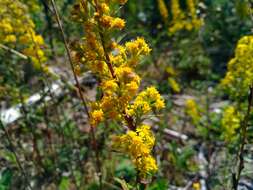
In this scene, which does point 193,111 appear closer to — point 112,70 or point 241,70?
point 241,70

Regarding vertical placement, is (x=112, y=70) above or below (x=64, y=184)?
above

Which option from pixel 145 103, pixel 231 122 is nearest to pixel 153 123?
pixel 231 122

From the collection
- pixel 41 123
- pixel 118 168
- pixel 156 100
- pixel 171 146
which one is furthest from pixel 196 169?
pixel 156 100

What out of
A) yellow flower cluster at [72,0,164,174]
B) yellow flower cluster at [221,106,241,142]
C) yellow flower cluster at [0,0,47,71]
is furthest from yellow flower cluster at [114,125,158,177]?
yellow flower cluster at [221,106,241,142]

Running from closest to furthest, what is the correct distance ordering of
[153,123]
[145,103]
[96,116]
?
[96,116], [145,103], [153,123]

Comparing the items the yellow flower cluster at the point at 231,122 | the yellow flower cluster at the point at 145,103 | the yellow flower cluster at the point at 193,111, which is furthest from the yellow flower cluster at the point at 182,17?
the yellow flower cluster at the point at 145,103
